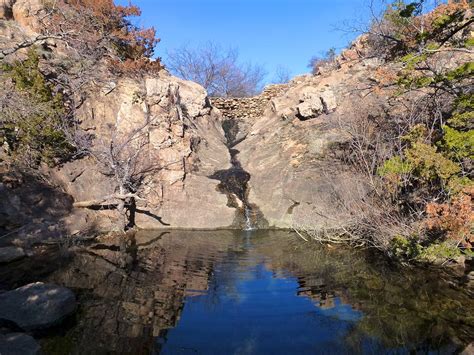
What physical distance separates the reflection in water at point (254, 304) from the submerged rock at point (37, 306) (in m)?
0.40

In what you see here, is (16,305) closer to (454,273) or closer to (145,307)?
(145,307)

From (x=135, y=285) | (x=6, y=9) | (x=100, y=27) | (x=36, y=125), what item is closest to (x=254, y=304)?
(x=135, y=285)

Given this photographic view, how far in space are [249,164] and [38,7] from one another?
44.8 ft

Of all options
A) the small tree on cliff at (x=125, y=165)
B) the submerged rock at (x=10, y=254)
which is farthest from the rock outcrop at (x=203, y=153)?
the submerged rock at (x=10, y=254)

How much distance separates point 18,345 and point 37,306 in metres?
1.28

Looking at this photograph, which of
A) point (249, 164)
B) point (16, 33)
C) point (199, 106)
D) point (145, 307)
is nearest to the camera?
point (145, 307)

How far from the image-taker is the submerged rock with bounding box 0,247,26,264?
10.1 meters

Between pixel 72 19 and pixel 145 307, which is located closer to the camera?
pixel 145 307

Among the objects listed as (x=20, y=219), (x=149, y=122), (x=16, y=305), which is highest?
(x=149, y=122)

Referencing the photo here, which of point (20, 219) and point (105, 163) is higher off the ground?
point (105, 163)

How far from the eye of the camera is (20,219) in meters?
12.4

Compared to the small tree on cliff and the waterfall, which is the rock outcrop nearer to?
the small tree on cliff

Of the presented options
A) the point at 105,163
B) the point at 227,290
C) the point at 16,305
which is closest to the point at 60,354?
the point at 16,305

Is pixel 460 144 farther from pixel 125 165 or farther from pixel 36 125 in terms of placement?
pixel 36 125
